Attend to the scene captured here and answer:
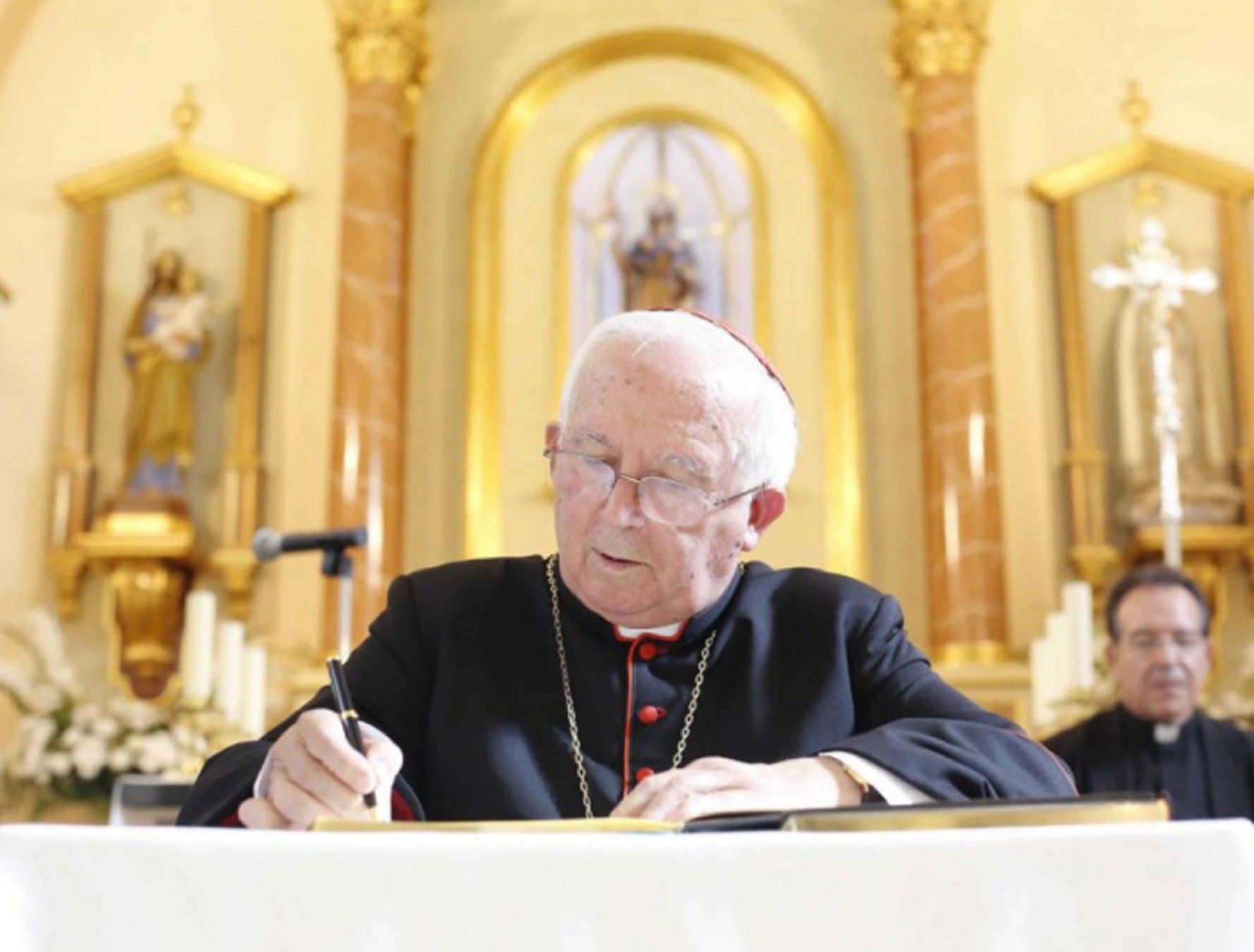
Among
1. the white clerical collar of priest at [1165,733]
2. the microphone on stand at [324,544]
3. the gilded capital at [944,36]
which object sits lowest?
the white clerical collar of priest at [1165,733]

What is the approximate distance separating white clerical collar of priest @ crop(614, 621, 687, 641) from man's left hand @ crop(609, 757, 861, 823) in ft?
2.09

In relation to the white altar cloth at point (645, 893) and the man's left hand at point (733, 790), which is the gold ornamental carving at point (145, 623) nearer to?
A: the man's left hand at point (733, 790)

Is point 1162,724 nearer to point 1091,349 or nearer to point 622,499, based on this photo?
point 1091,349

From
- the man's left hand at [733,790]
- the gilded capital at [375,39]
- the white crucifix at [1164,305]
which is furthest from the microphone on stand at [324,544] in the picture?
the gilded capital at [375,39]

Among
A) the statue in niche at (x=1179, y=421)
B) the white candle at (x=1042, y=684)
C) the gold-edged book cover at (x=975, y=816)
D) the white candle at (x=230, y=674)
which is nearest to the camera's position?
the gold-edged book cover at (x=975, y=816)

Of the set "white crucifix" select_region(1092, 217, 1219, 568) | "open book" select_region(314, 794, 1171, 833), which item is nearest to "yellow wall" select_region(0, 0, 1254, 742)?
"white crucifix" select_region(1092, 217, 1219, 568)

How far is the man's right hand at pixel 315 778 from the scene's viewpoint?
198 cm

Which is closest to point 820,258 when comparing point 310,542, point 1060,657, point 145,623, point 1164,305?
point 1164,305

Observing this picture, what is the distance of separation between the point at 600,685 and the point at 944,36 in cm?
671

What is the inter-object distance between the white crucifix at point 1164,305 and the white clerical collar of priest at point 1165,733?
0.66 metres

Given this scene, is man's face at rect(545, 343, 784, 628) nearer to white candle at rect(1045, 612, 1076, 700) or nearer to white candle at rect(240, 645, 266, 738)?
white candle at rect(1045, 612, 1076, 700)

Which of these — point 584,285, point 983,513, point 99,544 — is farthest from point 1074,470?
point 99,544

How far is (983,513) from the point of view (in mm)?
8086

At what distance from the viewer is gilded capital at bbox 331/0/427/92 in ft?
28.8
